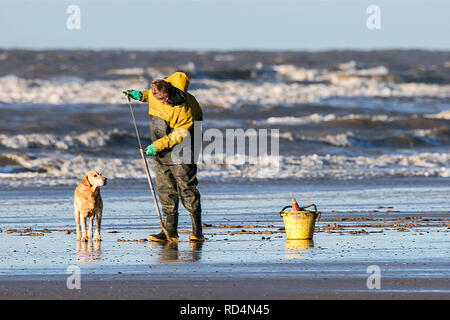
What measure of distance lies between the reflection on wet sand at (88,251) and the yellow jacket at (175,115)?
115 centimetres

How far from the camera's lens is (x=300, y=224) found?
9555 mm

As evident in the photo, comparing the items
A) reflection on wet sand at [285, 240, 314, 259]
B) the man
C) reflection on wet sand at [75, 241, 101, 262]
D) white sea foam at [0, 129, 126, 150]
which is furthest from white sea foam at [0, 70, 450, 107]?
reflection on wet sand at [285, 240, 314, 259]

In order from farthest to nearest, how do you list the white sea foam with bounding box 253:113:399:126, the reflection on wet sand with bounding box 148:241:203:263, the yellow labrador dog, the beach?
the white sea foam with bounding box 253:113:399:126
the yellow labrador dog
the reflection on wet sand with bounding box 148:241:203:263
the beach

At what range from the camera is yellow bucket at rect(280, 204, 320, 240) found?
952 centimetres

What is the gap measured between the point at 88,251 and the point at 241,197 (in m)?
6.19

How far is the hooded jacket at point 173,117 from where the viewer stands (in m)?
9.40

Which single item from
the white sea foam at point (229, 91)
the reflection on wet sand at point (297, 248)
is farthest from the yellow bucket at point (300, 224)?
the white sea foam at point (229, 91)

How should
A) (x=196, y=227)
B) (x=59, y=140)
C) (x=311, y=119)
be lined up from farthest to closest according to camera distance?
(x=311, y=119) → (x=59, y=140) → (x=196, y=227)

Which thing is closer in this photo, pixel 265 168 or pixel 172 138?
pixel 172 138

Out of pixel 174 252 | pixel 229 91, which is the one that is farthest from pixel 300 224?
pixel 229 91

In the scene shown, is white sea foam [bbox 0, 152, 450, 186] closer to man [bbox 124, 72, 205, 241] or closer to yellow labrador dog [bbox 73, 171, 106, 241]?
yellow labrador dog [bbox 73, 171, 106, 241]

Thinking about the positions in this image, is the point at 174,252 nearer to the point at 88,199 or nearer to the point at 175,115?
the point at 175,115

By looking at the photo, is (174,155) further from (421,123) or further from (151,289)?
(421,123)

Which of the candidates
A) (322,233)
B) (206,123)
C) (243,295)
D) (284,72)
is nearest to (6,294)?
(243,295)
